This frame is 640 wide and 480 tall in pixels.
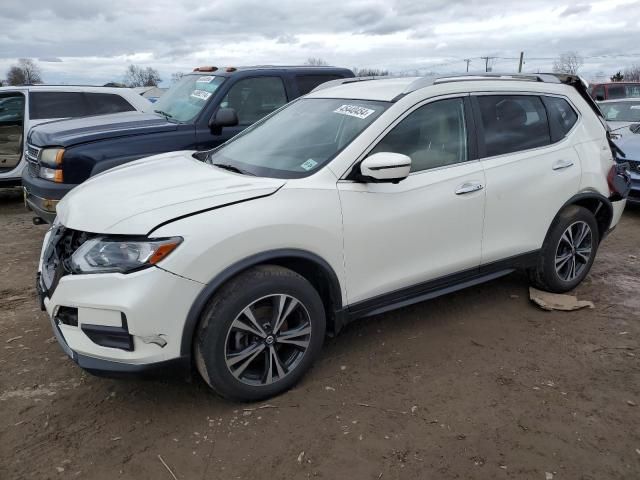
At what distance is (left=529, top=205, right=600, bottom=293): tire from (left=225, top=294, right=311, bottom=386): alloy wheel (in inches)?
91.1

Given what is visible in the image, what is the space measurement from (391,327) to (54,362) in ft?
7.77

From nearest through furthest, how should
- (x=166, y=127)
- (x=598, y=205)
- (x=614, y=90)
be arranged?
(x=598, y=205), (x=166, y=127), (x=614, y=90)

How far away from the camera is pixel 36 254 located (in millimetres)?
5703

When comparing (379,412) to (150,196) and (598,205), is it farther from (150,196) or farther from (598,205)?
(598,205)

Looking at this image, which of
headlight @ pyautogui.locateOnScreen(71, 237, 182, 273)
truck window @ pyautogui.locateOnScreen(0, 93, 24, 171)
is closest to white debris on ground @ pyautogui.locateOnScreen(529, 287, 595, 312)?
headlight @ pyautogui.locateOnScreen(71, 237, 182, 273)

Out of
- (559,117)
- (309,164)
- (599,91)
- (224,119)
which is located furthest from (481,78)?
(599,91)

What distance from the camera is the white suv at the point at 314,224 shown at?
2.64 meters

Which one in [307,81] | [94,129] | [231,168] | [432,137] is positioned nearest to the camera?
[231,168]

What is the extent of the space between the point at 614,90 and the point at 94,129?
14.7 m

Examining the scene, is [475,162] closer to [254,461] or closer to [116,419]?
[254,461]

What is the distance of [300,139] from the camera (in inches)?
141

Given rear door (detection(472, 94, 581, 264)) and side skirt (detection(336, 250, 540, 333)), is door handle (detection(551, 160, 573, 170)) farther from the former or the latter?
side skirt (detection(336, 250, 540, 333))

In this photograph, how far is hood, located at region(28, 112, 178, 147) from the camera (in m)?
5.16

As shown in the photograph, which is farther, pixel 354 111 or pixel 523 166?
pixel 523 166
